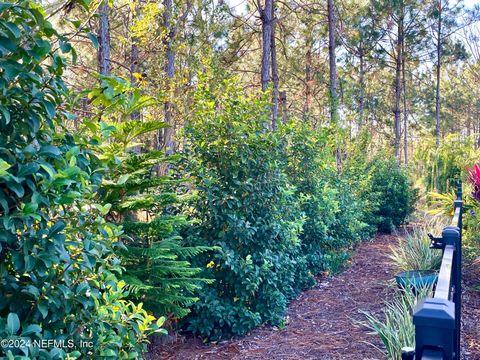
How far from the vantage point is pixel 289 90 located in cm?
1828

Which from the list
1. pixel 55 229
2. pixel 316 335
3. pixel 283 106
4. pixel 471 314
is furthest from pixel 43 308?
pixel 283 106

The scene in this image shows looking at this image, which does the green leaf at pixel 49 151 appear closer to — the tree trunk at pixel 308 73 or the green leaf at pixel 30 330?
the green leaf at pixel 30 330

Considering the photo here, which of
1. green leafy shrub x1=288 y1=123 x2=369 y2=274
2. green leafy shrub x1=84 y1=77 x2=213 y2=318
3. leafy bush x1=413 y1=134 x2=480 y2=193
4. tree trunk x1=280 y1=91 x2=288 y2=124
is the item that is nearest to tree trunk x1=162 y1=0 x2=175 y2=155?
green leafy shrub x1=288 y1=123 x2=369 y2=274

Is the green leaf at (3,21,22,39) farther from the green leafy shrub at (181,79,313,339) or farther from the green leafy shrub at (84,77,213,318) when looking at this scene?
the green leafy shrub at (181,79,313,339)

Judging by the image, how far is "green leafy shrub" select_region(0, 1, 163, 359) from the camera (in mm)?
1458

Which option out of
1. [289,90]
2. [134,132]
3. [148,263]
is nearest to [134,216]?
[148,263]

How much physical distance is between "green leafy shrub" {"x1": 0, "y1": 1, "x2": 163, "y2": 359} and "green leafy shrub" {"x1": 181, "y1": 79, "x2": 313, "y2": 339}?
6.47 feet

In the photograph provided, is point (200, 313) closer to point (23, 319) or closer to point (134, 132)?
point (134, 132)

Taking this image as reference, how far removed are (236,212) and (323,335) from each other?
1321 mm

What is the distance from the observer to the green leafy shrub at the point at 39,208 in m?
1.46

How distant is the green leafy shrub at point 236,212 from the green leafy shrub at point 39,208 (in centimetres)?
197

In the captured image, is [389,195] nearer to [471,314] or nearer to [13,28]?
[471,314]

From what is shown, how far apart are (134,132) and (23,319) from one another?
161cm

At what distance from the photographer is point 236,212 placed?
3881 mm
